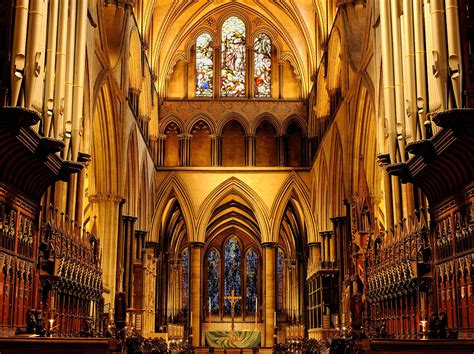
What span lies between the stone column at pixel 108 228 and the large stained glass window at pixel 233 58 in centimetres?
1323

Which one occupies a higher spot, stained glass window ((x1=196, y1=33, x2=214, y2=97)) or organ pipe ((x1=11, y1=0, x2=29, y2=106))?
stained glass window ((x1=196, y1=33, x2=214, y2=97))

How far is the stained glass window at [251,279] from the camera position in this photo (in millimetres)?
42719

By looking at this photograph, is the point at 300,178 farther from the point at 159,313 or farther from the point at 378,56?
the point at 378,56

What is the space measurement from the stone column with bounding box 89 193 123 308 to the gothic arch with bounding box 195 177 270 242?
33.9ft

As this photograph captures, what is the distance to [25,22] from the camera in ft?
34.8

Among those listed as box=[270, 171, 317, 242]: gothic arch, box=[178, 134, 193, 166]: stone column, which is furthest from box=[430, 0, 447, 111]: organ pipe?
box=[178, 134, 193, 166]: stone column

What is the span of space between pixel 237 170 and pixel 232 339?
8.33m

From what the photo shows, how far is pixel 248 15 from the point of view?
35.3 metres

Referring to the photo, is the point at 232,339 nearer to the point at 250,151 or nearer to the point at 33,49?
the point at 250,151

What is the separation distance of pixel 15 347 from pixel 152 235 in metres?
23.8

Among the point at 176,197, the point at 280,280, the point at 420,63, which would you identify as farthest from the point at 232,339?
the point at 420,63

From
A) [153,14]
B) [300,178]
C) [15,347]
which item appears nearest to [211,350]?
[300,178]

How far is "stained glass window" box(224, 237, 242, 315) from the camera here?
4244 cm

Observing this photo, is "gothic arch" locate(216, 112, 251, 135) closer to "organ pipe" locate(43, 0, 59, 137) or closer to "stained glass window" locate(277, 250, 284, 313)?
"stained glass window" locate(277, 250, 284, 313)
